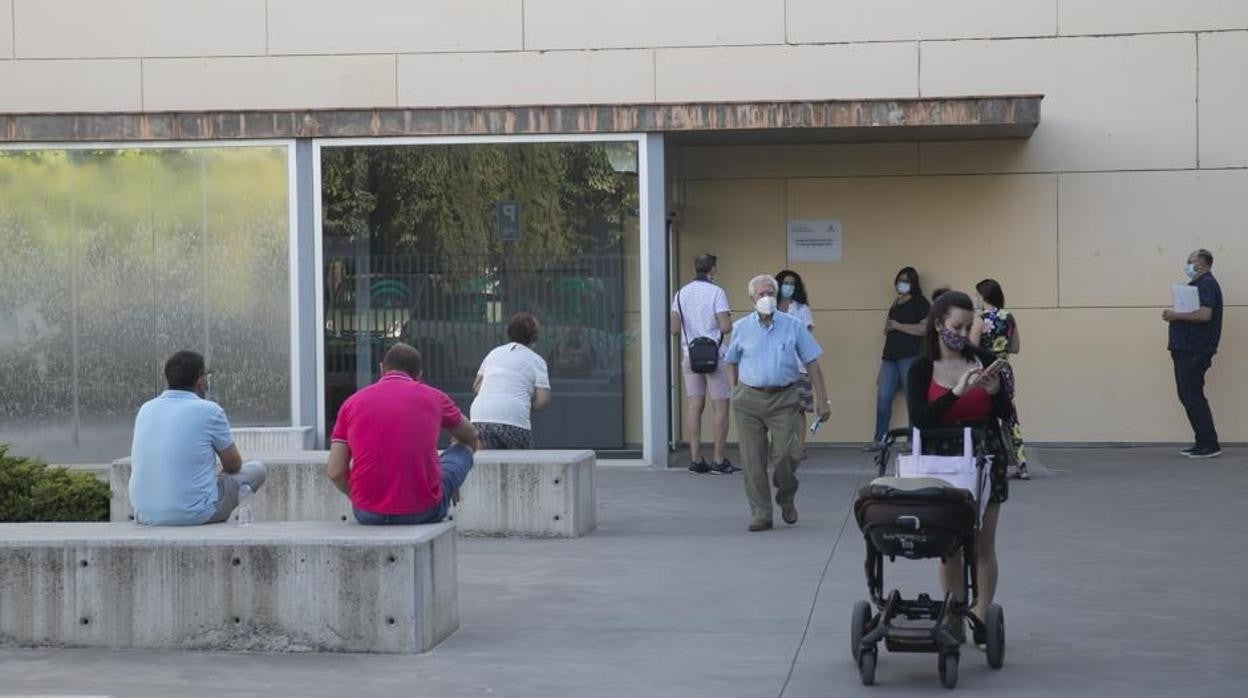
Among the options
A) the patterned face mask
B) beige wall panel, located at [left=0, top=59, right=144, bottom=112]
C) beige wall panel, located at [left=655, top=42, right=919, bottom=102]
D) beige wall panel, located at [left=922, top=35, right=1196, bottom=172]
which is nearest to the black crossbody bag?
beige wall panel, located at [left=655, top=42, right=919, bottom=102]

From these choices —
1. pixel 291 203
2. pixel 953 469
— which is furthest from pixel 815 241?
pixel 953 469

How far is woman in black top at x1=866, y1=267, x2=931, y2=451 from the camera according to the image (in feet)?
59.2

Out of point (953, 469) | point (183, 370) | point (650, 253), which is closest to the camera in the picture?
point (953, 469)

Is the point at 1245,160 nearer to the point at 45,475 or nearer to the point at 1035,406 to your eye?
the point at 1035,406

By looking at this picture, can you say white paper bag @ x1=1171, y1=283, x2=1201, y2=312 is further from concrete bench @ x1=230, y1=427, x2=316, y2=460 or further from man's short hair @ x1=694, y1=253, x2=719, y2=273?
concrete bench @ x1=230, y1=427, x2=316, y2=460

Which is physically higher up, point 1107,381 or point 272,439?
point 1107,381

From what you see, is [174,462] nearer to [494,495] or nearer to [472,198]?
[494,495]

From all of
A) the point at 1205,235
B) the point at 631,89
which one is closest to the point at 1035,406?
the point at 1205,235

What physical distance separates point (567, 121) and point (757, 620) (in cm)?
810

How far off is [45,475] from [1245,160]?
11012mm

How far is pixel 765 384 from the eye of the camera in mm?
12719

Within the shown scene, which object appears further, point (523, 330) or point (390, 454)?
point (523, 330)

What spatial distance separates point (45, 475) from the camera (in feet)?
42.3

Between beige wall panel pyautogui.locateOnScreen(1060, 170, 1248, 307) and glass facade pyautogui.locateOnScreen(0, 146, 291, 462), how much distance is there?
729 cm
